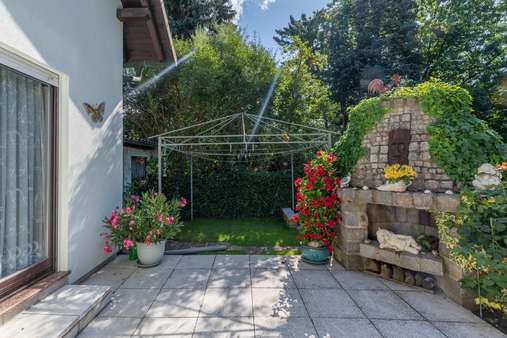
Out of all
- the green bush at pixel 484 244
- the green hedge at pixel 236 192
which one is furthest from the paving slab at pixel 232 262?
the green hedge at pixel 236 192

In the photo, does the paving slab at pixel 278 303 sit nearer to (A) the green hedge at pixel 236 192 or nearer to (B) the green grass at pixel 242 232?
(B) the green grass at pixel 242 232

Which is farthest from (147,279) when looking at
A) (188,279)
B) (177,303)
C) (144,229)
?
(177,303)

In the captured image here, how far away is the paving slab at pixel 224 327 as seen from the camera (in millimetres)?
2915

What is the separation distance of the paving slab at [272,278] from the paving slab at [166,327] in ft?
4.35

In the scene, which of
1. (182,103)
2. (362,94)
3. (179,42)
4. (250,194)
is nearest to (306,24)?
(362,94)

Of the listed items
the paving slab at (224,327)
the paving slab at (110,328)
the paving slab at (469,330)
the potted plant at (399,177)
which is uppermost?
the potted plant at (399,177)

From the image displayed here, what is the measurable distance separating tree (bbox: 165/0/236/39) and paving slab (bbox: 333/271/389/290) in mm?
14347

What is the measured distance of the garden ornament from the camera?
3.35 m

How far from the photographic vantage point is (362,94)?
14477 mm

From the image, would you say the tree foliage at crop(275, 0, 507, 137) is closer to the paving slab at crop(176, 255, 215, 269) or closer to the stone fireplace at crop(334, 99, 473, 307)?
the stone fireplace at crop(334, 99, 473, 307)

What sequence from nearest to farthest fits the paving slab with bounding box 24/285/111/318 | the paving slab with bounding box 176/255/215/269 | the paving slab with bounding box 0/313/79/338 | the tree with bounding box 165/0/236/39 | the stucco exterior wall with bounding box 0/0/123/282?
1. the paving slab with bounding box 0/313/79/338
2. the paving slab with bounding box 24/285/111/318
3. the stucco exterior wall with bounding box 0/0/123/282
4. the paving slab with bounding box 176/255/215/269
5. the tree with bounding box 165/0/236/39

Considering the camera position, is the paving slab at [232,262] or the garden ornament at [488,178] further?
the paving slab at [232,262]

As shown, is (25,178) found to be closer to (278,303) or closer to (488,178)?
(278,303)

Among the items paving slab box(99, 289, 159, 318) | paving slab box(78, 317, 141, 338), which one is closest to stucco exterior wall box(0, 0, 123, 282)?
paving slab box(99, 289, 159, 318)
